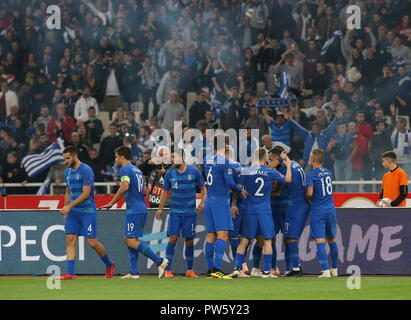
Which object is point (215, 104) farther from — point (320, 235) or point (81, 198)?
point (81, 198)

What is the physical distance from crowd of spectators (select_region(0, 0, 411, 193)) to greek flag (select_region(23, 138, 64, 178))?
1.02 ft

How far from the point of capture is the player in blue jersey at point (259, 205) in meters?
14.0

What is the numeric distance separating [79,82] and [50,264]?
861cm

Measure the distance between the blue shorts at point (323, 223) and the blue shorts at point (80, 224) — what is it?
3.43 m

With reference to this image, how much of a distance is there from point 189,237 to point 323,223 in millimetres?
2132

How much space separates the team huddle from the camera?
13.8m

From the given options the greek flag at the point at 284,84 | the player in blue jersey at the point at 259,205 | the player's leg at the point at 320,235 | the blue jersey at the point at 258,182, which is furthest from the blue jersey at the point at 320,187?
the greek flag at the point at 284,84

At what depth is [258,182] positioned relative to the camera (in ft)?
46.0

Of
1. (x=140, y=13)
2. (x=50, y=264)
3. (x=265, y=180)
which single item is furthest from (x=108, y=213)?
(x=140, y=13)

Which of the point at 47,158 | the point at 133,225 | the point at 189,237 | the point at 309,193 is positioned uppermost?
the point at 47,158

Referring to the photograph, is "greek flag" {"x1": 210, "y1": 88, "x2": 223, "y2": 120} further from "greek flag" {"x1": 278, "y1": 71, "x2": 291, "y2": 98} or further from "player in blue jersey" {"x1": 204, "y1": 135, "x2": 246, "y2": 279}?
"player in blue jersey" {"x1": 204, "y1": 135, "x2": 246, "y2": 279}

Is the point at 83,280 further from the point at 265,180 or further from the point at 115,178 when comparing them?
the point at 115,178

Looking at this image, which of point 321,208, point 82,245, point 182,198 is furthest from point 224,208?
point 82,245

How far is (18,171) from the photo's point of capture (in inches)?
821
